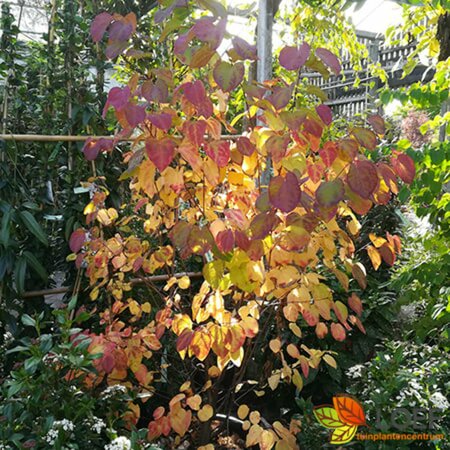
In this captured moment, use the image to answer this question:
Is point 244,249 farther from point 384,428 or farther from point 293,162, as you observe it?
point 384,428

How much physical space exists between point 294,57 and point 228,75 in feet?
0.50

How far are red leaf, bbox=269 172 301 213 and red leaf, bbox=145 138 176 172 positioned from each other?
0.25 meters

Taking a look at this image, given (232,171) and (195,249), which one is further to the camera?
(232,171)

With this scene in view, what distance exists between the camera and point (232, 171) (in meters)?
1.49

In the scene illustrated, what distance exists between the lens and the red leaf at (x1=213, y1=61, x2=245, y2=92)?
1.12 meters

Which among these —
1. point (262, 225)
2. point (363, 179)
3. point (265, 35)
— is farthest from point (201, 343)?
point (265, 35)

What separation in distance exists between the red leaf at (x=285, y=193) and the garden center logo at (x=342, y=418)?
80 centimetres

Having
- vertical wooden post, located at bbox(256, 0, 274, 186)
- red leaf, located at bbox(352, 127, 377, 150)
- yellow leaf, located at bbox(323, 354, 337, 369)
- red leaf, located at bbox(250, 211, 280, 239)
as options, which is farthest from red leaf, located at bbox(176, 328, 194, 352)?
vertical wooden post, located at bbox(256, 0, 274, 186)

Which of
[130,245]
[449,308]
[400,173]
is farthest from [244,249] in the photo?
[449,308]

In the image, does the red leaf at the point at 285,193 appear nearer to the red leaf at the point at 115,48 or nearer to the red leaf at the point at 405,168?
the red leaf at the point at 405,168

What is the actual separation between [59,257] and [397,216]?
1773mm

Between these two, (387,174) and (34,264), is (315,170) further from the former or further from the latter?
(34,264)

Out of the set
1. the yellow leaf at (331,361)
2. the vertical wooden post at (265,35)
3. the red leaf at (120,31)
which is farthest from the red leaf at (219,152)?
the vertical wooden post at (265,35)

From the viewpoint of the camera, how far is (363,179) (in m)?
1.14
